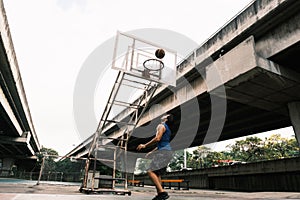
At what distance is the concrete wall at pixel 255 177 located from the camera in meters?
16.2

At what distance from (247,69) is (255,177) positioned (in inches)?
561

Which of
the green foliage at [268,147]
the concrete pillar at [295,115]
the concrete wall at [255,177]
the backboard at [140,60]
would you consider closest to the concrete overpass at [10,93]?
the backboard at [140,60]

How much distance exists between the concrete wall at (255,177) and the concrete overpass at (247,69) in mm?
4078

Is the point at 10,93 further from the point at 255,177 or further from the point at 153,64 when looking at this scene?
the point at 255,177

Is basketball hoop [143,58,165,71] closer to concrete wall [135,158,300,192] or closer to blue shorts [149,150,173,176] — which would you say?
blue shorts [149,150,173,176]

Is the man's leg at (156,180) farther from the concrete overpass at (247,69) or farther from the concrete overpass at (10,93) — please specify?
the concrete overpass at (10,93)

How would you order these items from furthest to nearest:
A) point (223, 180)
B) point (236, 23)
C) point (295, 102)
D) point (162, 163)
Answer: point (223, 180) → point (295, 102) → point (236, 23) → point (162, 163)

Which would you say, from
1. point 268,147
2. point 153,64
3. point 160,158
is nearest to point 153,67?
point 153,64

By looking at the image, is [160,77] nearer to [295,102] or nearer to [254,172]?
[295,102]

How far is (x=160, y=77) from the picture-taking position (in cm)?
1007

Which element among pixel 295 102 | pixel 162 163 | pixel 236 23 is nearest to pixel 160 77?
pixel 236 23

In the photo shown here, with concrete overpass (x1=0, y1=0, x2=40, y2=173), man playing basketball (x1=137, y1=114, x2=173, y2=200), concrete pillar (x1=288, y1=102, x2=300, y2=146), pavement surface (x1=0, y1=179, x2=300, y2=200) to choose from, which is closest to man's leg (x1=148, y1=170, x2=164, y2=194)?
man playing basketball (x1=137, y1=114, x2=173, y2=200)

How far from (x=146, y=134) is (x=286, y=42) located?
52.1 ft

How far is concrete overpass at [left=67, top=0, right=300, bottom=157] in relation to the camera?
8562 millimetres
